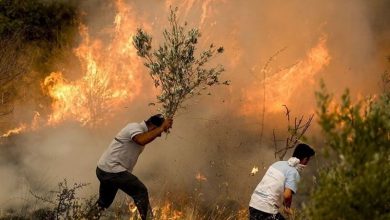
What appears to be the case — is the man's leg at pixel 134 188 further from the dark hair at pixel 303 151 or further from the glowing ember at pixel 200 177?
the glowing ember at pixel 200 177

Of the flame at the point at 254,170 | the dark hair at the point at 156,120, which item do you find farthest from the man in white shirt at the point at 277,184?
the flame at the point at 254,170

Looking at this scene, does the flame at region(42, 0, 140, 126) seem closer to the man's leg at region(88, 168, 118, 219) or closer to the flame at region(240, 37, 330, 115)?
the flame at region(240, 37, 330, 115)

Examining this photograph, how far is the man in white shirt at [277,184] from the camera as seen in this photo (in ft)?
21.8

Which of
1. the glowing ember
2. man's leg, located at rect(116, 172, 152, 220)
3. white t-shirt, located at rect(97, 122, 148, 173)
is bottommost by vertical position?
the glowing ember

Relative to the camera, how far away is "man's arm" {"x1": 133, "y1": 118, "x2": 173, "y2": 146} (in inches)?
286

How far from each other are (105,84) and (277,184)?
6.44 metres

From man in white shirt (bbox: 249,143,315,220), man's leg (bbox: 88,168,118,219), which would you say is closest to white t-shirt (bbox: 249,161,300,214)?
man in white shirt (bbox: 249,143,315,220)

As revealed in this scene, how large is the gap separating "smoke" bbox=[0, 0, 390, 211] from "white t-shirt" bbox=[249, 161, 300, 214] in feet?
14.0

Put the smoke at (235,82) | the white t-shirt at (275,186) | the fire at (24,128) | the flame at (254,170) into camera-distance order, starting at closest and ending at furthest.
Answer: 1. the white t-shirt at (275,186)
2. the flame at (254,170)
3. the smoke at (235,82)
4. the fire at (24,128)

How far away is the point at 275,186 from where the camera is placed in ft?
21.9

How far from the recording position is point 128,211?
9.09m

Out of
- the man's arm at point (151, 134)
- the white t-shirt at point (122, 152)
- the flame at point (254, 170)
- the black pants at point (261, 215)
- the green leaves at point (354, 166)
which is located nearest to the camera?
the green leaves at point (354, 166)

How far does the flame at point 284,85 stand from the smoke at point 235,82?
0.03 m

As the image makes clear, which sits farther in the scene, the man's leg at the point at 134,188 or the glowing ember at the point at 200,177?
the glowing ember at the point at 200,177
